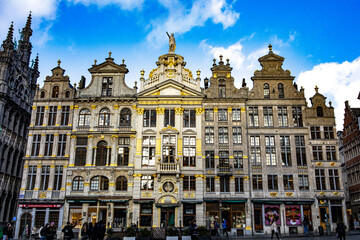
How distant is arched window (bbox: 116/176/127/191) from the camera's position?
1661 inches

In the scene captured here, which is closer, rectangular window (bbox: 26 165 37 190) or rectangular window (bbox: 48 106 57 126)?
rectangular window (bbox: 26 165 37 190)

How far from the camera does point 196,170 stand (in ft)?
138

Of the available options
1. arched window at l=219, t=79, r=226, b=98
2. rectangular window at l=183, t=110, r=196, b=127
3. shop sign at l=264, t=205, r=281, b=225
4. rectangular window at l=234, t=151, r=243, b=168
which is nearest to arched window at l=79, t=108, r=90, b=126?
rectangular window at l=183, t=110, r=196, b=127

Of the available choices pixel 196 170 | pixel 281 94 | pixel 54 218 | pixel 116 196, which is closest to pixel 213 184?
pixel 196 170

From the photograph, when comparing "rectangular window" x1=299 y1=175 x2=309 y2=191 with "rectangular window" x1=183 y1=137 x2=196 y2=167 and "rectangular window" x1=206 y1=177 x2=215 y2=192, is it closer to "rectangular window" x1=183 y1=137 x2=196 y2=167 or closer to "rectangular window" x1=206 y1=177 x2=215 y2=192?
A: "rectangular window" x1=206 y1=177 x2=215 y2=192

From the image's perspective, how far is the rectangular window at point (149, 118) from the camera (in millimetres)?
44281

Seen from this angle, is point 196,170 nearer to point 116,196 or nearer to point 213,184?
point 213,184

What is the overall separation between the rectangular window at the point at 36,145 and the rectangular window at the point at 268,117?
30244 mm

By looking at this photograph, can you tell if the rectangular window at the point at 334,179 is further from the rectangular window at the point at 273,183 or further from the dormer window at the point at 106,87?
the dormer window at the point at 106,87

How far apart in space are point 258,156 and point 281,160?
2.91 metres

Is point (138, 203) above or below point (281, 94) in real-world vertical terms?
below

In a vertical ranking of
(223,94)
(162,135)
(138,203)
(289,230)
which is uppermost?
(223,94)

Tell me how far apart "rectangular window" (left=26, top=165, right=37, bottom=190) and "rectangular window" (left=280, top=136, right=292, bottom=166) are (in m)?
32.0

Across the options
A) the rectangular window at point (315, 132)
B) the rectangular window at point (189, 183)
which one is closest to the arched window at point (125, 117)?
the rectangular window at point (189, 183)
